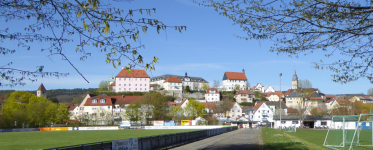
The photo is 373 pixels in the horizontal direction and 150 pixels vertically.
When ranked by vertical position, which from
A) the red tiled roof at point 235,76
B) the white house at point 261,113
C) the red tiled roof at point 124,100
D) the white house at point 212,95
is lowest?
the white house at point 261,113

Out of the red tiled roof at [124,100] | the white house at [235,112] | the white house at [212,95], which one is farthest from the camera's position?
the white house at [212,95]

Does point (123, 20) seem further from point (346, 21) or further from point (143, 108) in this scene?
point (143, 108)

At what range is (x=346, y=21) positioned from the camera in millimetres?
8492

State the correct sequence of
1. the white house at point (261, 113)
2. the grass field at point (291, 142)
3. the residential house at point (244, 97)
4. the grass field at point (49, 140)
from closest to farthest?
the grass field at point (291, 142), the grass field at point (49, 140), the white house at point (261, 113), the residential house at point (244, 97)

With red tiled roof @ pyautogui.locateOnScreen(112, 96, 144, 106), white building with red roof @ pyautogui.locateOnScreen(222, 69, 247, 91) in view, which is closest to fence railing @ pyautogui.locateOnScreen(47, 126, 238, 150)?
red tiled roof @ pyautogui.locateOnScreen(112, 96, 144, 106)

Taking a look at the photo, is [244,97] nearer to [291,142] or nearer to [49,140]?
[49,140]

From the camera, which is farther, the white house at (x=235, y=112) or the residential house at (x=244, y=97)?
the residential house at (x=244, y=97)

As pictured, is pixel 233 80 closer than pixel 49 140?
No

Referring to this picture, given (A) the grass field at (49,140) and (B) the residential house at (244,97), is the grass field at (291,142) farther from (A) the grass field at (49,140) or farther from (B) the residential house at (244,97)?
(B) the residential house at (244,97)

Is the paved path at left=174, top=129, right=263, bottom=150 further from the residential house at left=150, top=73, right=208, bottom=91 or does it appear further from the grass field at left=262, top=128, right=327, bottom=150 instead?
the residential house at left=150, top=73, right=208, bottom=91

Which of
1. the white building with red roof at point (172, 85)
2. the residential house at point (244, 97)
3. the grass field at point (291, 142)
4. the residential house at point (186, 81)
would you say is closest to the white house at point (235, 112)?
the residential house at point (244, 97)

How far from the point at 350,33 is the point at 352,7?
36.1 inches

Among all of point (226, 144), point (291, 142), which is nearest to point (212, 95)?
point (226, 144)

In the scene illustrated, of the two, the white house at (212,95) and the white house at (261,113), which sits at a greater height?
the white house at (212,95)
